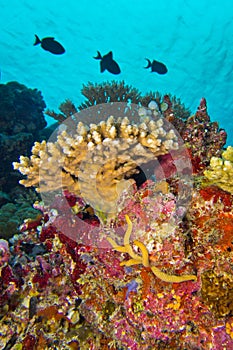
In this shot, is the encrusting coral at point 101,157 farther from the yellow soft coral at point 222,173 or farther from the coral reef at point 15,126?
the coral reef at point 15,126

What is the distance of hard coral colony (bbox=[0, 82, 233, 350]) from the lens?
218cm

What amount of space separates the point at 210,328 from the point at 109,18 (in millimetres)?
32133

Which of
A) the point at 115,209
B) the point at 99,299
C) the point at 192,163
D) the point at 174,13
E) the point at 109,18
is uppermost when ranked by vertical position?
the point at 109,18

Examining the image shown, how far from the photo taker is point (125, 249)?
2.31 meters

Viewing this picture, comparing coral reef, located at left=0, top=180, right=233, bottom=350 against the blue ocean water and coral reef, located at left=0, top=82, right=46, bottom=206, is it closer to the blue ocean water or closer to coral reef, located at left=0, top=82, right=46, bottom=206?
coral reef, located at left=0, top=82, right=46, bottom=206

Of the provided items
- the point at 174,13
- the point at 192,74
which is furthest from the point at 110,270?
the point at 192,74

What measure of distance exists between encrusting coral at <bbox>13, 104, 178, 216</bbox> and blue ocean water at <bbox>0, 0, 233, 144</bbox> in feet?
81.0

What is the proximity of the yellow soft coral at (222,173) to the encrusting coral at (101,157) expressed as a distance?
0.54 metres

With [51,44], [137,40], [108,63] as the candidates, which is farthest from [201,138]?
[137,40]

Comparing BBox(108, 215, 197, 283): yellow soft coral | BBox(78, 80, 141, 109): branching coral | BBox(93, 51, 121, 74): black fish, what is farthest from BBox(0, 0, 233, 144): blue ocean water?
BBox(108, 215, 197, 283): yellow soft coral

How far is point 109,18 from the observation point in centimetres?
2753

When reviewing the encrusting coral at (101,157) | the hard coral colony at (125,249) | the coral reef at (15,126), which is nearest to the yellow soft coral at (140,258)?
the hard coral colony at (125,249)

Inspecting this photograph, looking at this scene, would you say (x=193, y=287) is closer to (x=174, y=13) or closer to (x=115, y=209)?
(x=115, y=209)

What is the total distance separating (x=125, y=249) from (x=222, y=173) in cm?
119
